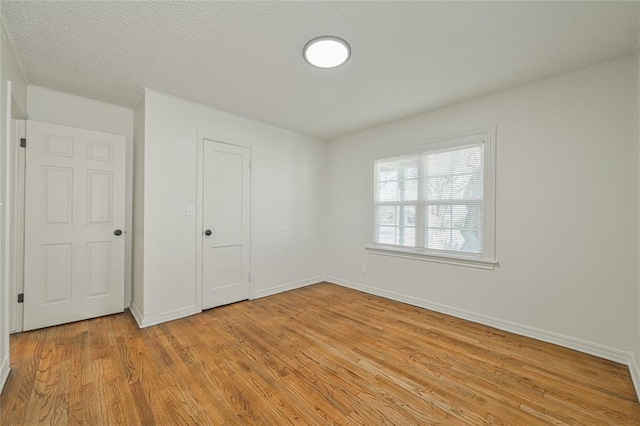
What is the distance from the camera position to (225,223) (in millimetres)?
3443

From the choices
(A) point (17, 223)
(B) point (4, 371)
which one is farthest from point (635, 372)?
(A) point (17, 223)

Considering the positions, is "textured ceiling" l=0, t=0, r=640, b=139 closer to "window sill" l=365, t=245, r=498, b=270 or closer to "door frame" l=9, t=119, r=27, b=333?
"door frame" l=9, t=119, r=27, b=333

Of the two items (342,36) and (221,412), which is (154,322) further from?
(342,36)

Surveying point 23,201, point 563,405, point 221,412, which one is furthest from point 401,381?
point 23,201

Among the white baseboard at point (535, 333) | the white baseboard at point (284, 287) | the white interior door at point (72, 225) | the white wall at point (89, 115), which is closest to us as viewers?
the white baseboard at point (535, 333)

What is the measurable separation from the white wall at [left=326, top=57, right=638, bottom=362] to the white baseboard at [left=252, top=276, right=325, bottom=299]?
1.93 m

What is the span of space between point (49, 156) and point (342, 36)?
3070 mm

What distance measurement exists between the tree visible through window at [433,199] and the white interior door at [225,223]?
74.9 inches

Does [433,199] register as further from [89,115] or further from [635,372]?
[89,115]

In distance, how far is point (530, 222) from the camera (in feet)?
8.58

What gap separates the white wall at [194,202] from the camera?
286cm

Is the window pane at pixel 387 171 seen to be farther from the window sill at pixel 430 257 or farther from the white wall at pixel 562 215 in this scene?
the window sill at pixel 430 257

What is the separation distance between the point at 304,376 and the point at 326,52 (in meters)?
2.43

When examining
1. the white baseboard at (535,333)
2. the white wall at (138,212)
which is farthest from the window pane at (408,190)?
the white wall at (138,212)
